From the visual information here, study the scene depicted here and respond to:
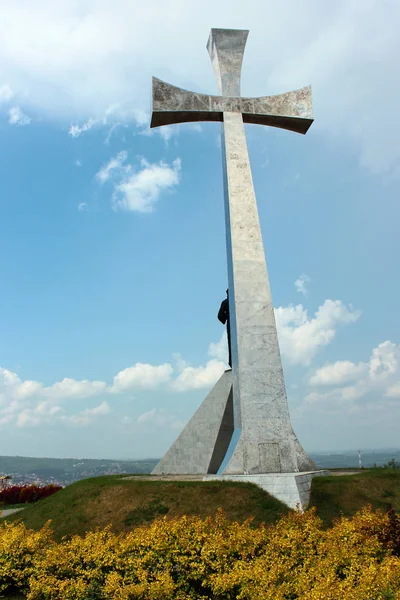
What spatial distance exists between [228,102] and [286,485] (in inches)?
480

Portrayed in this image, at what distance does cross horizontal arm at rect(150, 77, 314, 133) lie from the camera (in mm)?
15719

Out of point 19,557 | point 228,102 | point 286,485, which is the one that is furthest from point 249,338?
point 228,102

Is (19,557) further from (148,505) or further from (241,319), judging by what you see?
(241,319)

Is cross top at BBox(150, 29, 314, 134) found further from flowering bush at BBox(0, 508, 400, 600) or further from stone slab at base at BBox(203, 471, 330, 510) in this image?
flowering bush at BBox(0, 508, 400, 600)

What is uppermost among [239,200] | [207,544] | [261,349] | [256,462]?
[239,200]

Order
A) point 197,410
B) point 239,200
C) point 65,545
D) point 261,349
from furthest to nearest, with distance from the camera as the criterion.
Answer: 1. point 197,410
2. point 239,200
3. point 261,349
4. point 65,545

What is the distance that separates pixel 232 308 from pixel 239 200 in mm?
3366

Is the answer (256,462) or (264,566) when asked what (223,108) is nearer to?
(256,462)

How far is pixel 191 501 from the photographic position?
10.0m

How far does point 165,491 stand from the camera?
10570mm

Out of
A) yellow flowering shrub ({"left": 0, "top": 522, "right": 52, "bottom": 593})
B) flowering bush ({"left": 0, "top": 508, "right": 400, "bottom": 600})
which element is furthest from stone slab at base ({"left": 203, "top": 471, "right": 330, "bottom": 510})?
yellow flowering shrub ({"left": 0, "top": 522, "right": 52, "bottom": 593})

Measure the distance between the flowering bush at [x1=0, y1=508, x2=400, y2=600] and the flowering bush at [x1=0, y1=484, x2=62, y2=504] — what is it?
45.6ft

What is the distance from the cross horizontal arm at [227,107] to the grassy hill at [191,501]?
1146cm

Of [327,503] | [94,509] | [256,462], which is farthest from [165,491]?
[327,503]
